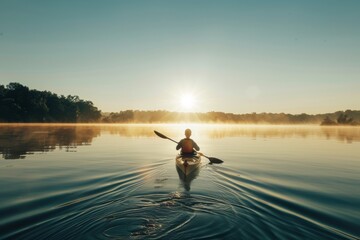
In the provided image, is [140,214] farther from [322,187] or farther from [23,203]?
[322,187]

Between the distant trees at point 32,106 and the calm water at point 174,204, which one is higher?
the distant trees at point 32,106

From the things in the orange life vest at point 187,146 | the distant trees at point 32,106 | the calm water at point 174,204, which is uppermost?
the distant trees at point 32,106

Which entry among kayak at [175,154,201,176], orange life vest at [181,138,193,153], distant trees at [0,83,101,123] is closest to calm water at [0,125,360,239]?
kayak at [175,154,201,176]

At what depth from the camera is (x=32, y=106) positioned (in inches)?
4210

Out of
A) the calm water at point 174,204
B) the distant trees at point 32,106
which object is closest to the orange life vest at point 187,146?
the calm water at point 174,204

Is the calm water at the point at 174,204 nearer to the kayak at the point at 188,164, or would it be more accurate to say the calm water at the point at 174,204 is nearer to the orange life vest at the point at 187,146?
the kayak at the point at 188,164

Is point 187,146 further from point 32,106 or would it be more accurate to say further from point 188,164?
point 32,106

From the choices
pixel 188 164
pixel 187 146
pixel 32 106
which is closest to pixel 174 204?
pixel 188 164

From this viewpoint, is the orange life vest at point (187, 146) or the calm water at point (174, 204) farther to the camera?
the orange life vest at point (187, 146)

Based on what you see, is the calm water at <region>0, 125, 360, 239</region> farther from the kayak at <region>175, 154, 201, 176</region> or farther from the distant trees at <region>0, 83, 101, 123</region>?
the distant trees at <region>0, 83, 101, 123</region>

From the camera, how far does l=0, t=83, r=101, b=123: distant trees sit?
100562mm

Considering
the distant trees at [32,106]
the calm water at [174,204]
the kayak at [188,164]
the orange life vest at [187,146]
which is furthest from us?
the distant trees at [32,106]

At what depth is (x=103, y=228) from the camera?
6.25 metres

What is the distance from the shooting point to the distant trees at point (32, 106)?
100562 mm
